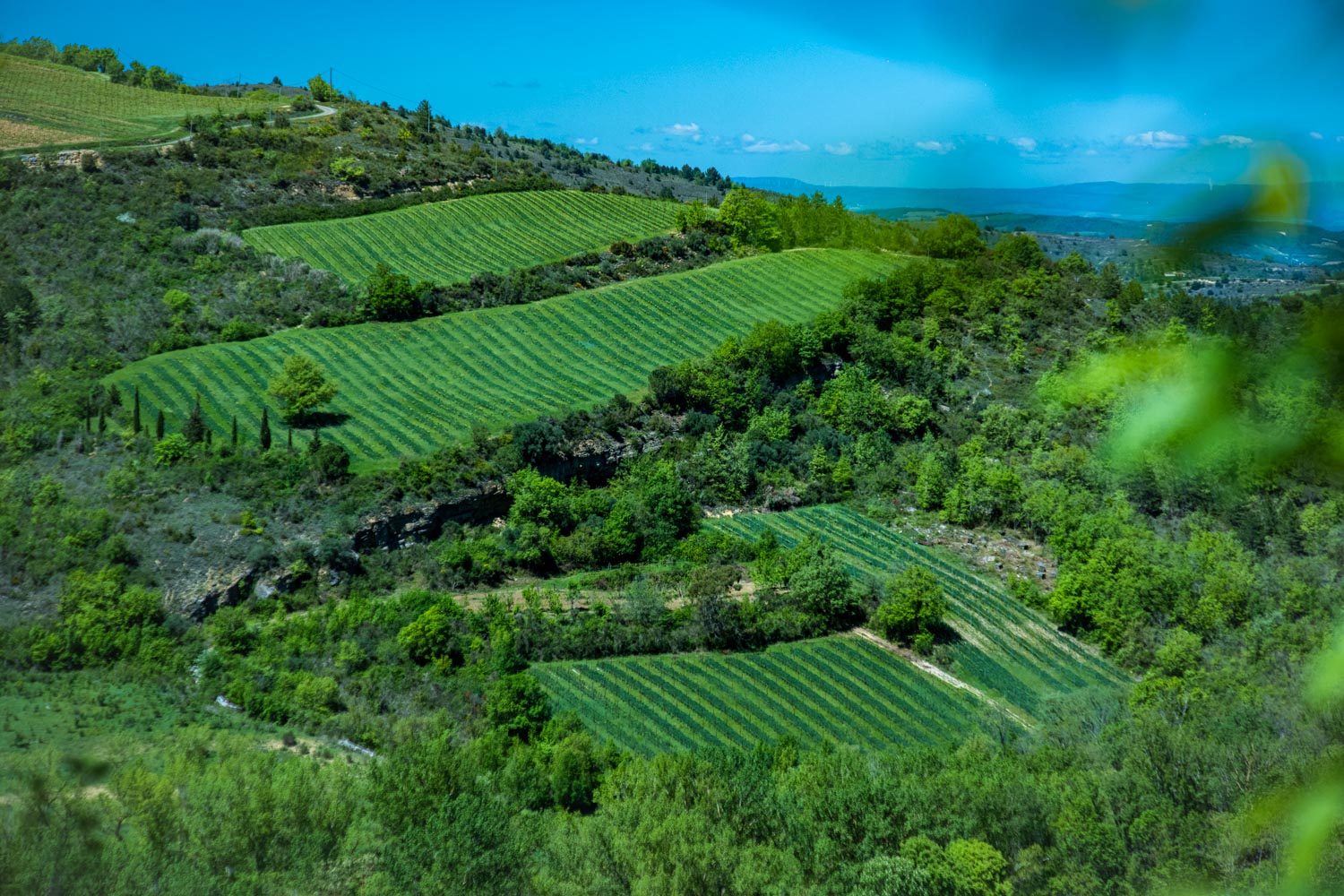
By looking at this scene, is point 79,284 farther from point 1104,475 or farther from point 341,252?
point 1104,475

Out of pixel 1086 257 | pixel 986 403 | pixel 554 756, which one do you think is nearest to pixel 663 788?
pixel 554 756

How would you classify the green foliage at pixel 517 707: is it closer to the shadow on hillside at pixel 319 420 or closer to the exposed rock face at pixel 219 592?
the exposed rock face at pixel 219 592

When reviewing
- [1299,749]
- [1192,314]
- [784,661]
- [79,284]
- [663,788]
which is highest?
[1192,314]

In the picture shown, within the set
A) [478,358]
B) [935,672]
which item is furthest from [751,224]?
[935,672]

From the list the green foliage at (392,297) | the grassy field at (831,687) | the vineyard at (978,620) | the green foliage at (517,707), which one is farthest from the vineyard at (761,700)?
Result: the green foliage at (392,297)

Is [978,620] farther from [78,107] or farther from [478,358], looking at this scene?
[78,107]

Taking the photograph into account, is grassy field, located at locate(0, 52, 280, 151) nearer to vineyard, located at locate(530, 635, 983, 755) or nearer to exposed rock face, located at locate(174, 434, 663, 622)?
exposed rock face, located at locate(174, 434, 663, 622)
